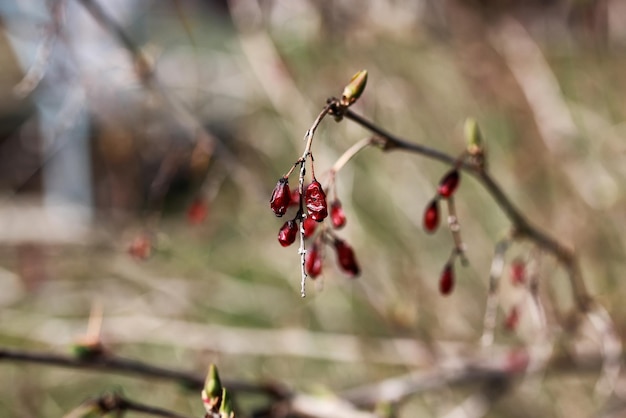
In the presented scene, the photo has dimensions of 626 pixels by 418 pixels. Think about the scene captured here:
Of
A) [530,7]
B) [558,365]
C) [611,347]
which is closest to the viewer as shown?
[611,347]

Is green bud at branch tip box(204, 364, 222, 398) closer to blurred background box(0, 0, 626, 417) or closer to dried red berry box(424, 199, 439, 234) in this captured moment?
dried red berry box(424, 199, 439, 234)

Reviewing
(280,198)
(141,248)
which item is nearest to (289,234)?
(280,198)

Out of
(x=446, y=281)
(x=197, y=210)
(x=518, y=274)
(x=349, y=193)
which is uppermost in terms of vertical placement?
(x=349, y=193)

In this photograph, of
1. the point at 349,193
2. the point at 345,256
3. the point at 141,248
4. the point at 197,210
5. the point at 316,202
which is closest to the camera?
the point at 316,202

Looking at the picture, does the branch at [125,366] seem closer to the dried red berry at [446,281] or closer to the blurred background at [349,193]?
the dried red berry at [446,281]

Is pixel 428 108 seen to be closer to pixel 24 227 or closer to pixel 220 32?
pixel 24 227

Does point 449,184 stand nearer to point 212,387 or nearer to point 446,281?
point 446,281

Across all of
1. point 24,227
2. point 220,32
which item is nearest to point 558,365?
point 24,227
